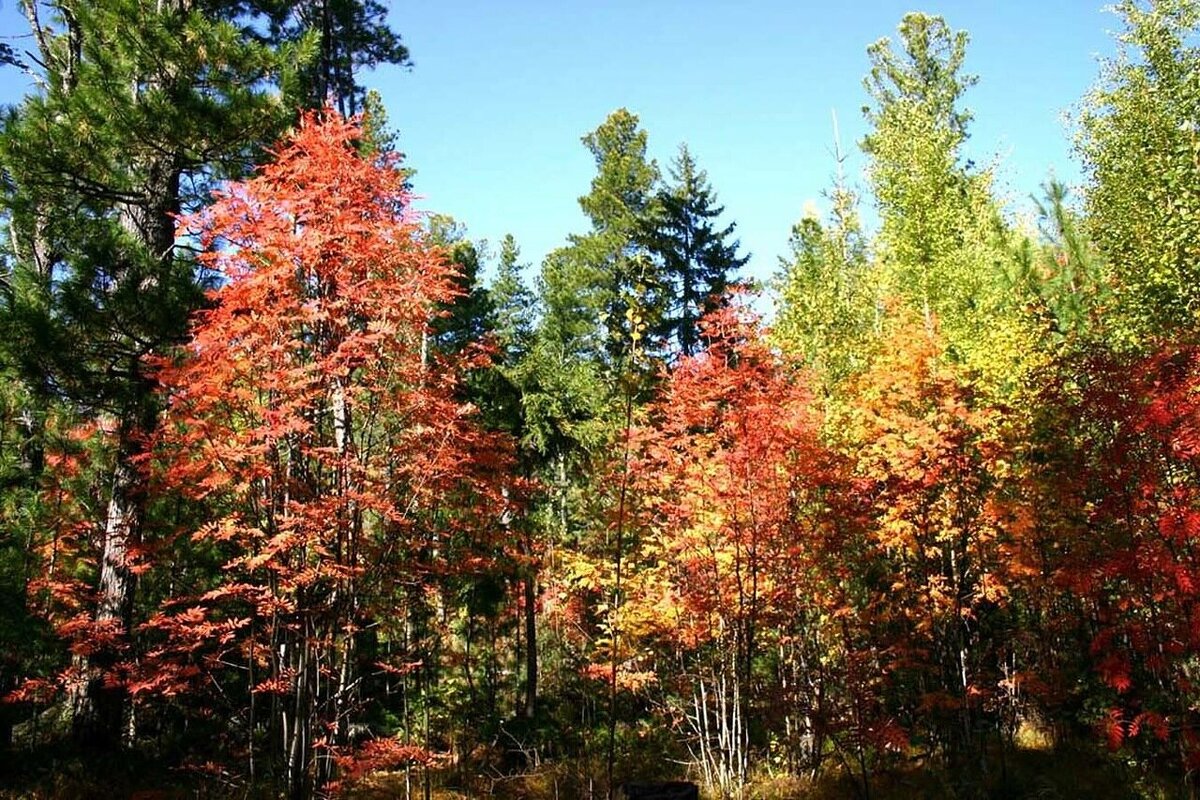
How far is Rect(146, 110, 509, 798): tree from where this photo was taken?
18.2 feet

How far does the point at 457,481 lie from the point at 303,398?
10.8 feet

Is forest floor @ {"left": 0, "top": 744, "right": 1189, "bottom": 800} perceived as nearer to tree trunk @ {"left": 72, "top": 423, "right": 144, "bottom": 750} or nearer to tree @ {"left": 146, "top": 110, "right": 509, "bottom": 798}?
tree trunk @ {"left": 72, "top": 423, "right": 144, "bottom": 750}

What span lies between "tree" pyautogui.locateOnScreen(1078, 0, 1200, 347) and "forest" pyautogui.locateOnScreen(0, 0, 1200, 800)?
75 millimetres

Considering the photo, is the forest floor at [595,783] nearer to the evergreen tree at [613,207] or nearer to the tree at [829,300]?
the tree at [829,300]

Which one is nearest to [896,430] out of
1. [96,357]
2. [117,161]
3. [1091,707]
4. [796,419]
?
[796,419]

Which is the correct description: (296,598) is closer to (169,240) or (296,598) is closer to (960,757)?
(169,240)

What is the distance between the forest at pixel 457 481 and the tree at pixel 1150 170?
3.0 inches

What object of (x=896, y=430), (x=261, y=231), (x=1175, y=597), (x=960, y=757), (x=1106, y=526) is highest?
(x=261, y=231)

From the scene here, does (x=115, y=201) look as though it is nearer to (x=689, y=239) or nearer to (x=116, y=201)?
(x=116, y=201)

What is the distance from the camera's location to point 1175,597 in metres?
7.17

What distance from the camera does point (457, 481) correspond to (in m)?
8.60

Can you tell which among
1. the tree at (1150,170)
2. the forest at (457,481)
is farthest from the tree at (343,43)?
the tree at (1150,170)

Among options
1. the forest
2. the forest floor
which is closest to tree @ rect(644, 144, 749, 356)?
the forest

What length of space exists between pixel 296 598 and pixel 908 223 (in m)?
16.1
